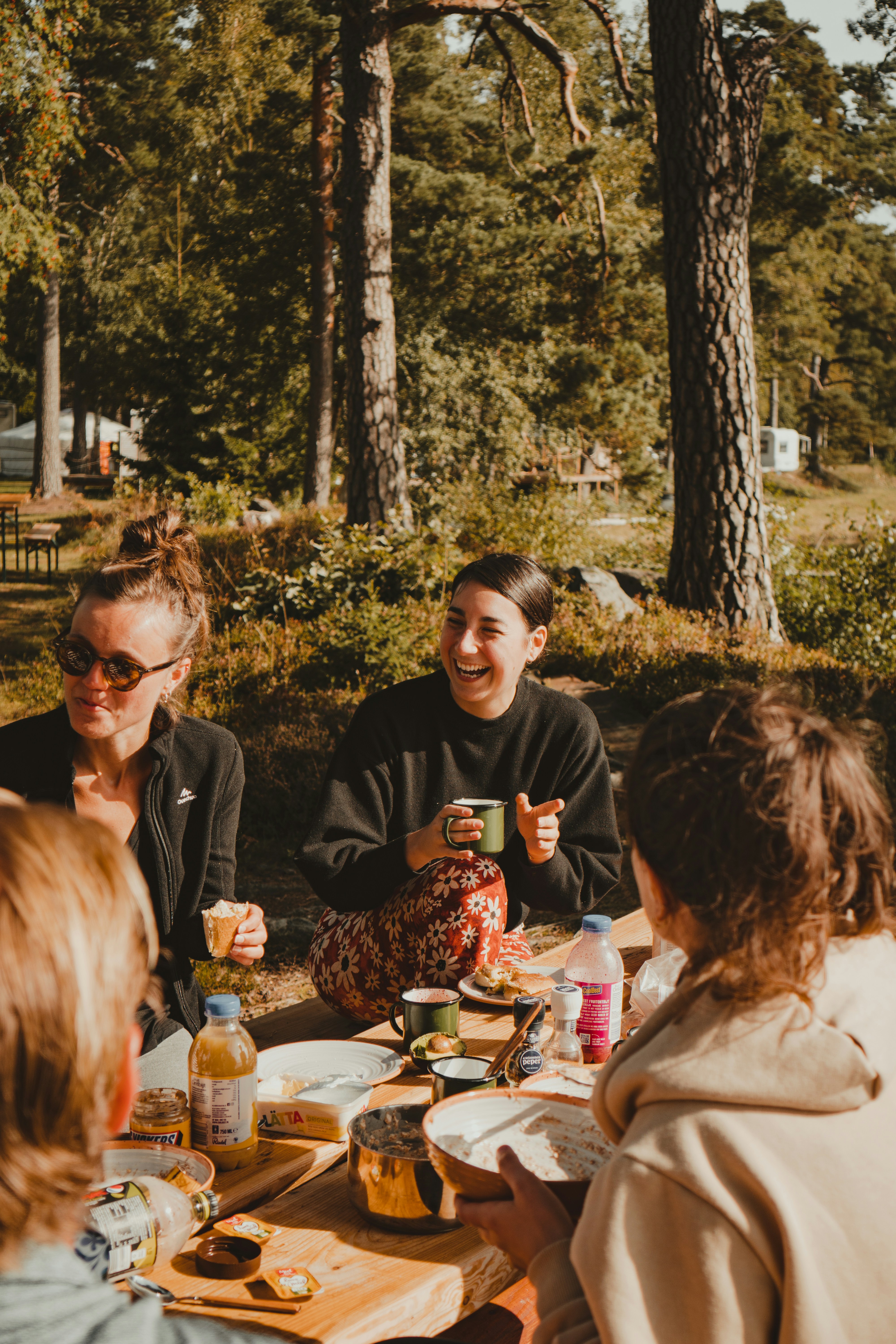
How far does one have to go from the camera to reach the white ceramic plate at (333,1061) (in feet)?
7.27

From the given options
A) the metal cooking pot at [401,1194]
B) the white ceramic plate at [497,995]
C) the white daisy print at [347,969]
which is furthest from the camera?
the white daisy print at [347,969]

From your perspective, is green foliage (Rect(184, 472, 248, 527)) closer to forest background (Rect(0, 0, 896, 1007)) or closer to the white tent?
forest background (Rect(0, 0, 896, 1007))

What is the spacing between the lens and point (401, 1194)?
171cm

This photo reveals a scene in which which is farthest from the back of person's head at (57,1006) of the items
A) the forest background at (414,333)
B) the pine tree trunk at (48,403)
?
the pine tree trunk at (48,403)

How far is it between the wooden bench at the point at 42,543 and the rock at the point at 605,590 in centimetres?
895

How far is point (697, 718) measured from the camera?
1.31 meters

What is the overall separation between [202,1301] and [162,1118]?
0.45 meters

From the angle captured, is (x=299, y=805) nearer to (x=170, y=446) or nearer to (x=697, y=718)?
(x=697, y=718)

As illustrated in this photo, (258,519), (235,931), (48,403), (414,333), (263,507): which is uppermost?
(414,333)

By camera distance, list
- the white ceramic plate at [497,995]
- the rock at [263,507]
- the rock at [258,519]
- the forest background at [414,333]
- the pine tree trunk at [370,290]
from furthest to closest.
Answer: the rock at [263,507]
the rock at [258,519]
the pine tree trunk at [370,290]
the forest background at [414,333]
the white ceramic plate at [497,995]

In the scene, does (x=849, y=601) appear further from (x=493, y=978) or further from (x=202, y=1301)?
(x=202, y=1301)

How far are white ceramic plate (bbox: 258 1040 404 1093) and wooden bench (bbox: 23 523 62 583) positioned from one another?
551 inches

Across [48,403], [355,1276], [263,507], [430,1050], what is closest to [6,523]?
[48,403]

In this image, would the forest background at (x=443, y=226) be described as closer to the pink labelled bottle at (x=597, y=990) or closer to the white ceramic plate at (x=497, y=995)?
the white ceramic plate at (x=497, y=995)
